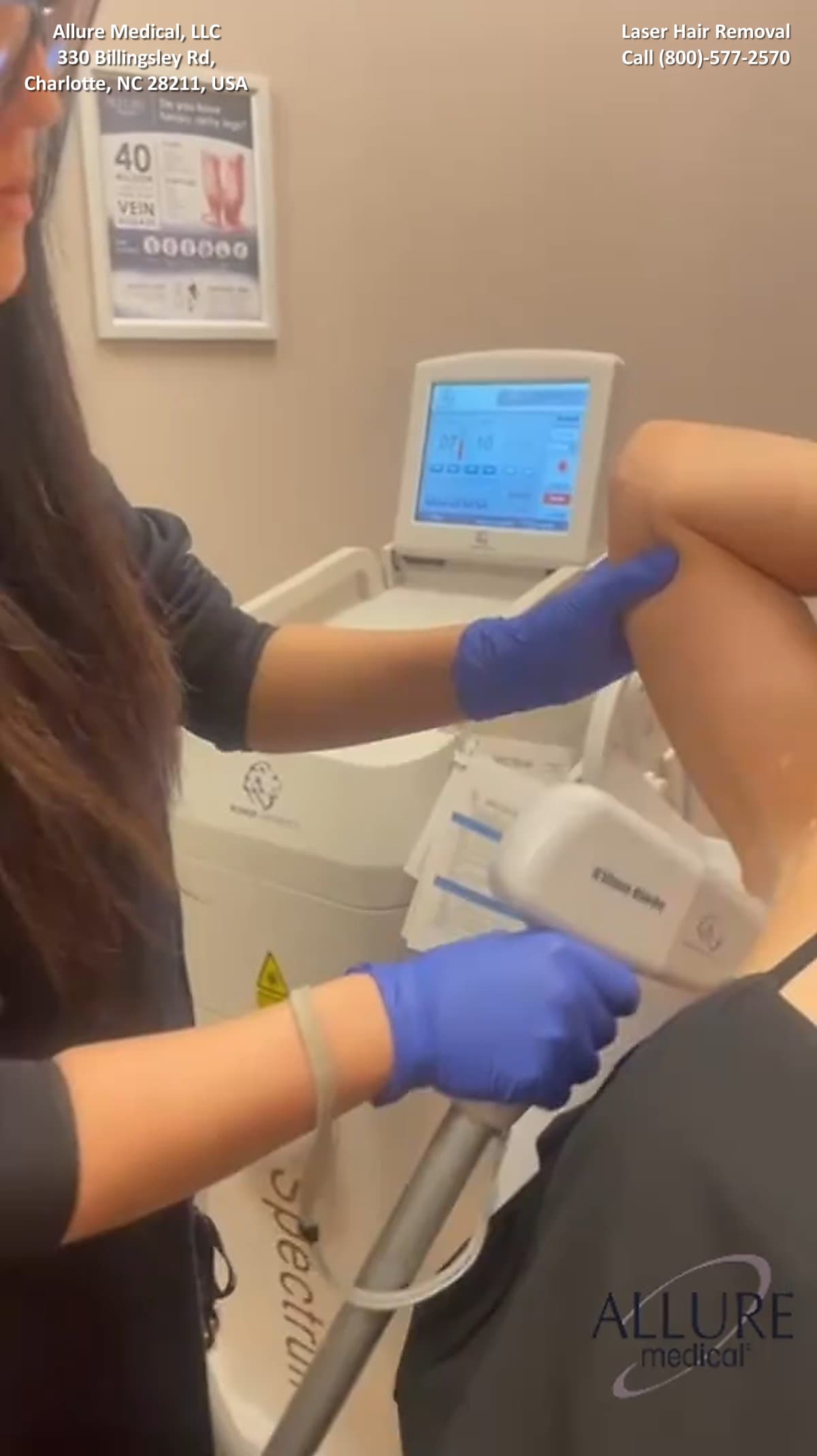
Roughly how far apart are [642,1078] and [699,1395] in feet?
0.37

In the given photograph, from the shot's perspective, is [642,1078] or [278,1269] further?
[278,1269]

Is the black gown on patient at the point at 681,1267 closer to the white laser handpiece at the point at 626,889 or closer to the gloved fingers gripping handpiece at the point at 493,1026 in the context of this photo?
the gloved fingers gripping handpiece at the point at 493,1026

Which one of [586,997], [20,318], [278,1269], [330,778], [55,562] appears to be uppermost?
[20,318]

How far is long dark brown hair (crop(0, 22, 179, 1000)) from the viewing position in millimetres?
807

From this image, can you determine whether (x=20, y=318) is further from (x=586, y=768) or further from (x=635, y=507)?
(x=586, y=768)

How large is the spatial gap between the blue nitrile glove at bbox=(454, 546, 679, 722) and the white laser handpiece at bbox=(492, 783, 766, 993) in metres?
0.19

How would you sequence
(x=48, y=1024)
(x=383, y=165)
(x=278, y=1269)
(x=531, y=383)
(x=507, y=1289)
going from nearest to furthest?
(x=507, y=1289) → (x=48, y=1024) → (x=531, y=383) → (x=278, y=1269) → (x=383, y=165)

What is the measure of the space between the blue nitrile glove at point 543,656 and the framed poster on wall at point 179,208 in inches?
37.9

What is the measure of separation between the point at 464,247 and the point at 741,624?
4.78 ft

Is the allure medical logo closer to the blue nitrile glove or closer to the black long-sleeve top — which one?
the black long-sleeve top

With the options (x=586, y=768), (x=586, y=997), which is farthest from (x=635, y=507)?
(x=586, y=768)

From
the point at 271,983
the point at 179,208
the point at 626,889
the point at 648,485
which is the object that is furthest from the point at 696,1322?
the point at 179,208

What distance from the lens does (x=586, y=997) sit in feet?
2.52

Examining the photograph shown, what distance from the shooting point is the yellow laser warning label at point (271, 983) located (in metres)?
1.43
